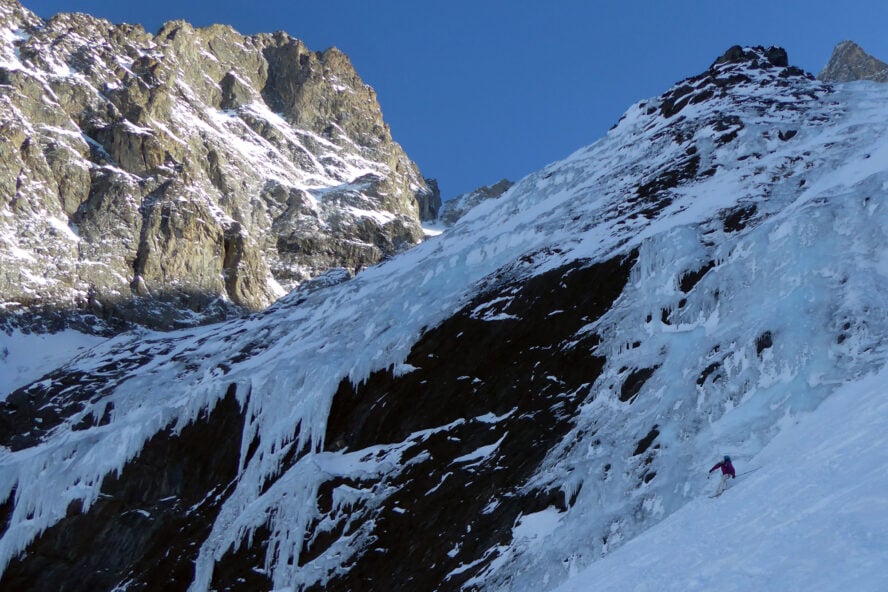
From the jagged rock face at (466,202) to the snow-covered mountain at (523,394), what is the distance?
11557 centimetres

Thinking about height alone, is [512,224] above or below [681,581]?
above

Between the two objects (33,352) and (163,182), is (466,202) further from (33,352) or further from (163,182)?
(33,352)

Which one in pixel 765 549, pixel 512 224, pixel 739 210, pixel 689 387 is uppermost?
pixel 512 224

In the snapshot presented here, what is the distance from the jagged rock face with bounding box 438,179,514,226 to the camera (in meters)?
159

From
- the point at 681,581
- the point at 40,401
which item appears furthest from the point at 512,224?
the point at 681,581

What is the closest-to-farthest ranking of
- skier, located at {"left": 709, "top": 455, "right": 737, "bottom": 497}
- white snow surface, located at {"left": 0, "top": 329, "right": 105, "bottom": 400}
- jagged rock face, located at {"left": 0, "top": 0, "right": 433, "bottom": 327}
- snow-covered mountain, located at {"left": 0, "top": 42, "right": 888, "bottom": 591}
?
skier, located at {"left": 709, "top": 455, "right": 737, "bottom": 497} → snow-covered mountain, located at {"left": 0, "top": 42, "right": 888, "bottom": 591} → white snow surface, located at {"left": 0, "top": 329, "right": 105, "bottom": 400} → jagged rock face, located at {"left": 0, "top": 0, "right": 433, "bottom": 327}

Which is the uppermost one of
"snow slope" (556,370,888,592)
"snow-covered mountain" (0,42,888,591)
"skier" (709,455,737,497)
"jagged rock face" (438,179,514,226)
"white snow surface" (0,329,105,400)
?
"jagged rock face" (438,179,514,226)

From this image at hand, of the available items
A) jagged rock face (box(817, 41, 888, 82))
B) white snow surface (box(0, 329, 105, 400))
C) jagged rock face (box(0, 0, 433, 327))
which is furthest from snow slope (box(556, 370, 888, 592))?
jagged rock face (box(817, 41, 888, 82))

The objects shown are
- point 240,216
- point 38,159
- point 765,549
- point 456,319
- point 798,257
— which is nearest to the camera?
point 765,549

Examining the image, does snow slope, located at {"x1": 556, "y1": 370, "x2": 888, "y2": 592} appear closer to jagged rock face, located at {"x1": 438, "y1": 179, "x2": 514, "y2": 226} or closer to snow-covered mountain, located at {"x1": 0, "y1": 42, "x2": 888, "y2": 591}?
snow-covered mountain, located at {"x1": 0, "y1": 42, "x2": 888, "y2": 591}

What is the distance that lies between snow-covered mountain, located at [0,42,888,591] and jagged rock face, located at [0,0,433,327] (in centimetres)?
5085

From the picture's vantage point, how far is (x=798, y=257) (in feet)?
78.5

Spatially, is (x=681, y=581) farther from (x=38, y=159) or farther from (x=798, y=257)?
(x=38, y=159)

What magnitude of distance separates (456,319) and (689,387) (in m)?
10.4
